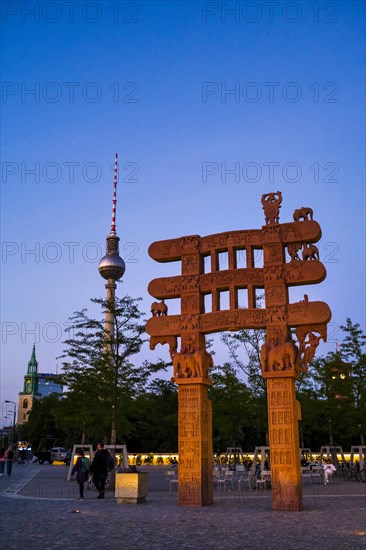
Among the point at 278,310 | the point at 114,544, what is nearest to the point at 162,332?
the point at 278,310

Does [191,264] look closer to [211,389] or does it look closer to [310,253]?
[310,253]

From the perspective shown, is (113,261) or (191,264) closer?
(191,264)

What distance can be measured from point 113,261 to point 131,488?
10164cm

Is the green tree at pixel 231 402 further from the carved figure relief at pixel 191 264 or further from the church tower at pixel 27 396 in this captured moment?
the church tower at pixel 27 396

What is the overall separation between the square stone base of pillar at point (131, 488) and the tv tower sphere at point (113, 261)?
100 m

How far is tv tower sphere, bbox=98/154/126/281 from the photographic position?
386ft

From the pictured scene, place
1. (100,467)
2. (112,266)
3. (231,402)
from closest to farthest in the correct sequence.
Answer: (100,467) < (231,402) < (112,266)

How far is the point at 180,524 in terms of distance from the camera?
1290 cm

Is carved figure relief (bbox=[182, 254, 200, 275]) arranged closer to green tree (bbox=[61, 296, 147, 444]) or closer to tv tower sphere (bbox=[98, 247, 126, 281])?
green tree (bbox=[61, 296, 147, 444])

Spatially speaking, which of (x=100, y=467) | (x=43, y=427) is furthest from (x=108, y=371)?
(x=43, y=427)

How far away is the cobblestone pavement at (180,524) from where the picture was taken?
33.4 ft

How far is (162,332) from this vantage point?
1852cm

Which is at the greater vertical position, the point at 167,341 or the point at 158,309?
the point at 158,309

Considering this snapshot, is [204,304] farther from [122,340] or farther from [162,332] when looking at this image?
[122,340]
